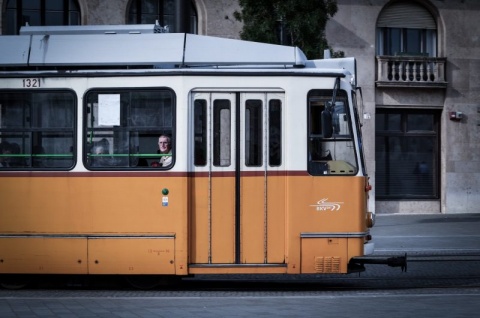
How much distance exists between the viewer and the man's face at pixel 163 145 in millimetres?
14008

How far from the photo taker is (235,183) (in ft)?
45.8

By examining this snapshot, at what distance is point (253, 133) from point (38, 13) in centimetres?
1878

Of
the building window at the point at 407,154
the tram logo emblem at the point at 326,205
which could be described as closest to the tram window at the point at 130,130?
the tram logo emblem at the point at 326,205

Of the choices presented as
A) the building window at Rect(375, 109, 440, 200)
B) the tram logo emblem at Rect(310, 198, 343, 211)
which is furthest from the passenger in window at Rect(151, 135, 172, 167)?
the building window at Rect(375, 109, 440, 200)

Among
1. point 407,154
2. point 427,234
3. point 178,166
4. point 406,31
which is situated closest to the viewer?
point 178,166

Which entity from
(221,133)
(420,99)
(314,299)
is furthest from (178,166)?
(420,99)

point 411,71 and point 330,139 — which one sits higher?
point 411,71

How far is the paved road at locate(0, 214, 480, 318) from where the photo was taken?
11.2 meters

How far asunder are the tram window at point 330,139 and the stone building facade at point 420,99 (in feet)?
63.7

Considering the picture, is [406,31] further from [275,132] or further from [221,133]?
[221,133]

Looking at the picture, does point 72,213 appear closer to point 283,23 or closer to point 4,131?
point 4,131

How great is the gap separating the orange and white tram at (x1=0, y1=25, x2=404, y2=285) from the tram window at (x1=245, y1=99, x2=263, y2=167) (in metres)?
0.01

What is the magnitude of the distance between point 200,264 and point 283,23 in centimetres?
1207

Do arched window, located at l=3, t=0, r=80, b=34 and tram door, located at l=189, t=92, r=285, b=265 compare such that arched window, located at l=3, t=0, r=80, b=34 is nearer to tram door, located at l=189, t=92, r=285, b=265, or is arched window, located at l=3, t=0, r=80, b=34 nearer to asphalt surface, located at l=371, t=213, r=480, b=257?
asphalt surface, located at l=371, t=213, r=480, b=257
